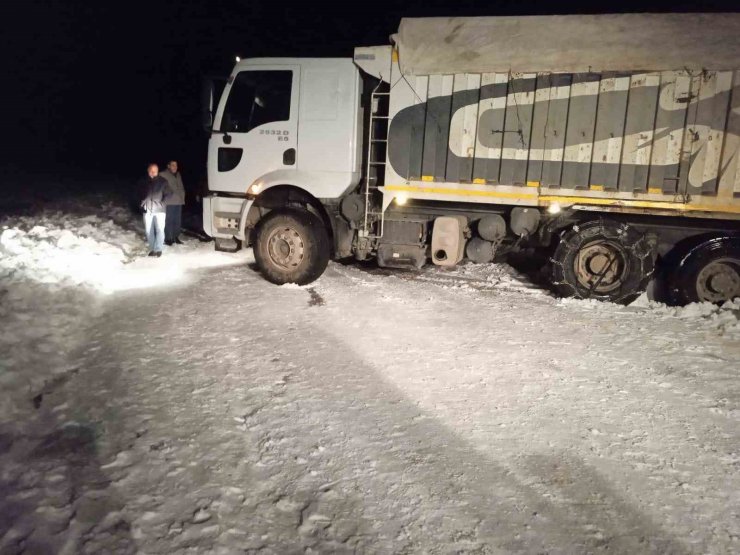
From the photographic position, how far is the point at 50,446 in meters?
4.15

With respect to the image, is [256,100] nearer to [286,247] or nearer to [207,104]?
[207,104]

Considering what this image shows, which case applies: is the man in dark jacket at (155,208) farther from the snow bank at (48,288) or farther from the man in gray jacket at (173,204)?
the man in gray jacket at (173,204)

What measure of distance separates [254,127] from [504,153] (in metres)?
3.61

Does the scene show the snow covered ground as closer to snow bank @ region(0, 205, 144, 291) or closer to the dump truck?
snow bank @ region(0, 205, 144, 291)

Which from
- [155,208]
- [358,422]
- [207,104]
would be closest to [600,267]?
[358,422]

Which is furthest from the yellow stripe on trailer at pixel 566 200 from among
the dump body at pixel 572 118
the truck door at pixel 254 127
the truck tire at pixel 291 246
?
the truck door at pixel 254 127

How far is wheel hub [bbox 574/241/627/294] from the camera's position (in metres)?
7.86

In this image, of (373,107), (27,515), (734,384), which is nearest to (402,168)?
(373,107)

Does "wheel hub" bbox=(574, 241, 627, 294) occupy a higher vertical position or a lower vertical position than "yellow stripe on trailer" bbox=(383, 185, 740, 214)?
lower

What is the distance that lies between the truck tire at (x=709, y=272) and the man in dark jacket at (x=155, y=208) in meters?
7.99

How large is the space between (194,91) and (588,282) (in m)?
43.0

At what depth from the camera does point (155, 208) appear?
33.3 ft

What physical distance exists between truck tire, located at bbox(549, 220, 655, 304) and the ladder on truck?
8.41ft

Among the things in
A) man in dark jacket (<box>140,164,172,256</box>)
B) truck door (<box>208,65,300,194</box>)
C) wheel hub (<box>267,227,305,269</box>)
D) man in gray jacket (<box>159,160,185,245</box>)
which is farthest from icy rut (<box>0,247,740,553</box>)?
man in gray jacket (<box>159,160,185,245</box>)
